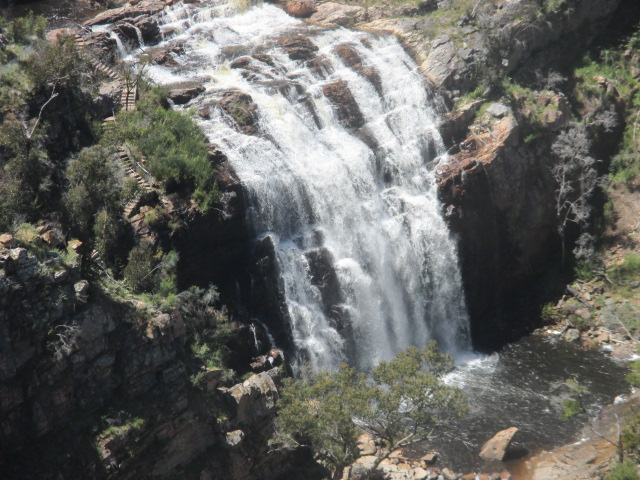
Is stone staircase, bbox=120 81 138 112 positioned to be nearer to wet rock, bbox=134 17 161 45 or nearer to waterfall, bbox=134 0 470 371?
waterfall, bbox=134 0 470 371

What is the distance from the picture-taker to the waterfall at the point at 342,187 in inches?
1156

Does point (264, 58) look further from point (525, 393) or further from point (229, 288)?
point (525, 393)

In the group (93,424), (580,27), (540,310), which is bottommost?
(540,310)

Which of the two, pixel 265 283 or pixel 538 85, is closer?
pixel 265 283

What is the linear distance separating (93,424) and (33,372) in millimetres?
2318

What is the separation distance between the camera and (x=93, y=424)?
18.1 metres

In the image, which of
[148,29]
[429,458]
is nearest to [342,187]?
[429,458]

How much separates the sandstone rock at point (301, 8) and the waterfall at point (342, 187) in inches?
213

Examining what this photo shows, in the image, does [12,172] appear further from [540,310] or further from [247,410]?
[540,310]

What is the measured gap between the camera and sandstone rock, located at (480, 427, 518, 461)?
25359 mm

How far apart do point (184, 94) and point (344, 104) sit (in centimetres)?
891

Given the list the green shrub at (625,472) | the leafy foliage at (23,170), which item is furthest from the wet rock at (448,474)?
the leafy foliage at (23,170)

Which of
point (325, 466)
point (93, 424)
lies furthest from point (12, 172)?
point (325, 466)

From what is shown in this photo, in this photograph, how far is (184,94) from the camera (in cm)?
3322
